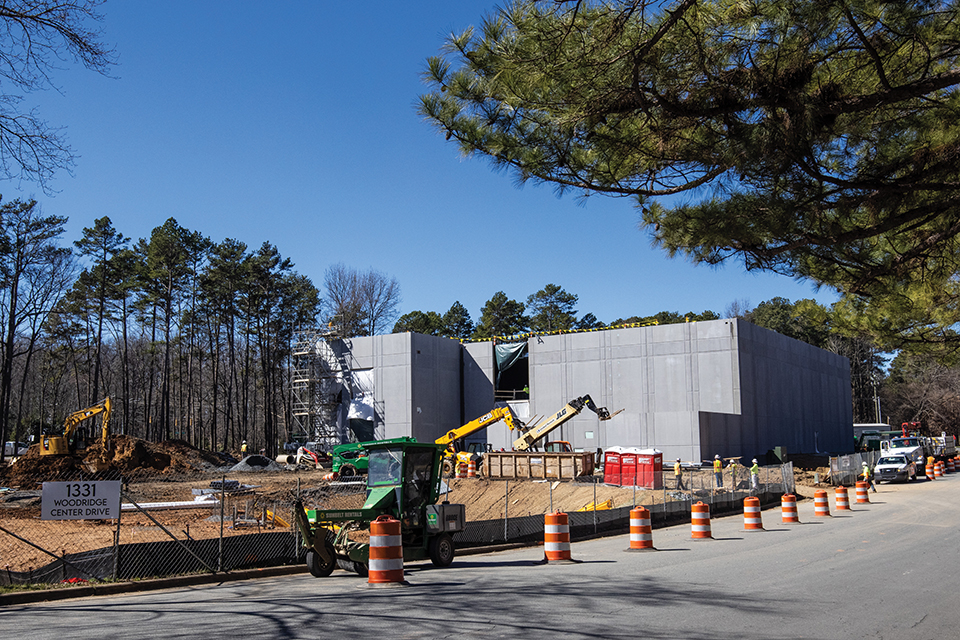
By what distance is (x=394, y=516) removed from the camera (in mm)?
13852

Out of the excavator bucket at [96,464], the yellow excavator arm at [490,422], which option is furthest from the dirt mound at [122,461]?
the yellow excavator arm at [490,422]

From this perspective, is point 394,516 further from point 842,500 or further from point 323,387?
point 323,387

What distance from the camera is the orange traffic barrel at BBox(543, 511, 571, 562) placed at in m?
13.9

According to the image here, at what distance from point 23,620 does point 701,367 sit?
4522cm

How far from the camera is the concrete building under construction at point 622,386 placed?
4866cm

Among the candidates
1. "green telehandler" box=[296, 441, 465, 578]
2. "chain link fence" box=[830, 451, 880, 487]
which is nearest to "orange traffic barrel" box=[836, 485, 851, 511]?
"green telehandler" box=[296, 441, 465, 578]

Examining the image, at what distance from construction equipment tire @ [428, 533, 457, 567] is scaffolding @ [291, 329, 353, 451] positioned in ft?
150

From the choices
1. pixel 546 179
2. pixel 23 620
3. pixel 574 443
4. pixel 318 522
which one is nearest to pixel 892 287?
pixel 546 179

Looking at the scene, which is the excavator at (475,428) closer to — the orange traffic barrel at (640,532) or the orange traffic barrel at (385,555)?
the orange traffic barrel at (640,532)

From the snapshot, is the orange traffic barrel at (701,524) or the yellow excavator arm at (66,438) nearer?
the orange traffic barrel at (701,524)

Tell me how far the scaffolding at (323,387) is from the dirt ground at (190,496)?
9.16 m

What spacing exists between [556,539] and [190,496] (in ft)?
73.8

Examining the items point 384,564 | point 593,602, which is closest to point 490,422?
point 384,564

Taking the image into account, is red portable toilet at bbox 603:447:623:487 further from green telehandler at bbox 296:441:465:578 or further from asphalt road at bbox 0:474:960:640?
green telehandler at bbox 296:441:465:578
